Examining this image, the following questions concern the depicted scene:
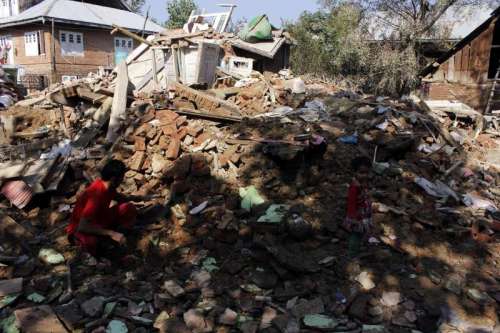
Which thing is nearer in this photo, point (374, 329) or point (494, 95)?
point (374, 329)

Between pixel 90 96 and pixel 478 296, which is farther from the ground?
pixel 90 96

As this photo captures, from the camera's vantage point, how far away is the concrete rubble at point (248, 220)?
3.62 m

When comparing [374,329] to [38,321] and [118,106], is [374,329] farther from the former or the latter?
[118,106]

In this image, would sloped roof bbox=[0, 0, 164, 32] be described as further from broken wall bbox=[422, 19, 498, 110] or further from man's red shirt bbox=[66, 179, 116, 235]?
man's red shirt bbox=[66, 179, 116, 235]

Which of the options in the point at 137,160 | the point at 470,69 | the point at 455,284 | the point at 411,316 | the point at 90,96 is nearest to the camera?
the point at 411,316

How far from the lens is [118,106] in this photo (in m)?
7.23

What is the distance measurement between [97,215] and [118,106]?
3.71 metres

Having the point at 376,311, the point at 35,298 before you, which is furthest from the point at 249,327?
the point at 35,298

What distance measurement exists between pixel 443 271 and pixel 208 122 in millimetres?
4210

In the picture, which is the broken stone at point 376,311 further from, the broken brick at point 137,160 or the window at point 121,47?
the window at point 121,47

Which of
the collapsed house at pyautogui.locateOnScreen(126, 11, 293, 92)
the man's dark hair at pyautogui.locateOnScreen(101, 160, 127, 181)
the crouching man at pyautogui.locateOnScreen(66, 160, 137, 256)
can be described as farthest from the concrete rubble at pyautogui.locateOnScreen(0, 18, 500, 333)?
the collapsed house at pyautogui.locateOnScreen(126, 11, 293, 92)

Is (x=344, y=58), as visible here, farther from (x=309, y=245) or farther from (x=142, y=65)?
(x=309, y=245)

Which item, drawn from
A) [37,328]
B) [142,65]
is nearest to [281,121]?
[37,328]

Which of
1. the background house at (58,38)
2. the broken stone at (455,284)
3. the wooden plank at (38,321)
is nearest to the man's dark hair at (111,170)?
the wooden plank at (38,321)
